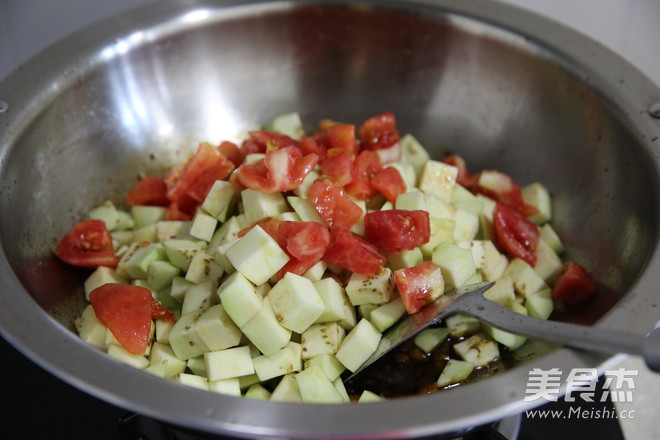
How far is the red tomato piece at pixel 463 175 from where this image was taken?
58.7 inches

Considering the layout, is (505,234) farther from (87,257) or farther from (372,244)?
(87,257)

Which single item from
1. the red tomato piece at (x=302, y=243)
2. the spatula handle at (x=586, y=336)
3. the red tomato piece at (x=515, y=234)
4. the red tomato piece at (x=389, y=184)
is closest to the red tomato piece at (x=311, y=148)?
the red tomato piece at (x=389, y=184)

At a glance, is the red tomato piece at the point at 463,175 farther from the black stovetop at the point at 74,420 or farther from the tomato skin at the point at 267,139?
the black stovetop at the point at 74,420

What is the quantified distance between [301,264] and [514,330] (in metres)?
0.37

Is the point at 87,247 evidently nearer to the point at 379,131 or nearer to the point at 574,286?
the point at 379,131

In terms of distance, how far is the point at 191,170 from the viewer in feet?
4.50

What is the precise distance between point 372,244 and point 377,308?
12 cm

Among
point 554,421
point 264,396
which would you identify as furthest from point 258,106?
point 554,421

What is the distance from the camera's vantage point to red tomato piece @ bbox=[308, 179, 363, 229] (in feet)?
3.90

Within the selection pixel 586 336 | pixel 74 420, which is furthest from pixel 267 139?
pixel 586 336

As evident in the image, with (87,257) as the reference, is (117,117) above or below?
above

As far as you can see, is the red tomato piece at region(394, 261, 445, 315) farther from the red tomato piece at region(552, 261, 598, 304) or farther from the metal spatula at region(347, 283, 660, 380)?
the red tomato piece at region(552, 261, 598, 304)

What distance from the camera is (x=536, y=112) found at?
147cm

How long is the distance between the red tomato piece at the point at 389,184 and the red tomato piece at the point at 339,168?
0.20 feet
